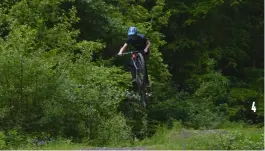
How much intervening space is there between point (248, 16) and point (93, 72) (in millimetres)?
11014

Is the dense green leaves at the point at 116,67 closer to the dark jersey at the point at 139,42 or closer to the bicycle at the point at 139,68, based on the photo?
the bicycle at the point at 139,68

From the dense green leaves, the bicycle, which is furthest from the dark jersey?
the dense green leaves

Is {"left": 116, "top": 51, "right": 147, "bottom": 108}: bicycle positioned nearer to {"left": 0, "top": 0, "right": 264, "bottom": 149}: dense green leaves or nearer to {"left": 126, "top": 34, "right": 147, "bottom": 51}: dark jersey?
{"left": 126, "top": 34, "right": 147, "bottom": 51}: dark jersey

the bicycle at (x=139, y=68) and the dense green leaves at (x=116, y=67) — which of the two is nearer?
the bicycle at (x=139, y=68)

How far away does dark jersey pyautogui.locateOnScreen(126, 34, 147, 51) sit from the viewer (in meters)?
10.3

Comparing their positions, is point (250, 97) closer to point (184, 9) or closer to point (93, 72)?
point (184, 9)

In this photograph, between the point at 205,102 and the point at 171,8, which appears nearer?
the point at 205,102

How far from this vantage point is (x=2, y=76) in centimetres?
1372

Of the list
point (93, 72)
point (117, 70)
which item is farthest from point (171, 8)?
point (93, 72)

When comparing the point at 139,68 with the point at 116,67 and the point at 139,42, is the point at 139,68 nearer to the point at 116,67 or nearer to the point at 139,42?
the point at 139,42

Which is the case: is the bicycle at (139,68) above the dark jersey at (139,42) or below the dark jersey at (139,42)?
below

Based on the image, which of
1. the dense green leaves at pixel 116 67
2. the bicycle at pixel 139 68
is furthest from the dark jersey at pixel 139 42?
the dense green leaves at pixel 116 67

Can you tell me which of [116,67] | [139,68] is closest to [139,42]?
[139,68]

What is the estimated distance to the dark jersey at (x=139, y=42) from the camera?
10.3m
